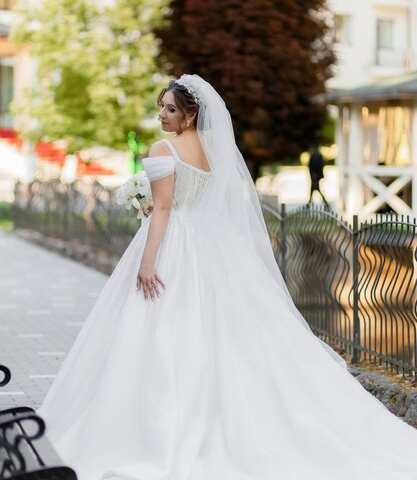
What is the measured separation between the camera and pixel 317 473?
5648 millimetres

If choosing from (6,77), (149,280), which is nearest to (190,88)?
(149,280)

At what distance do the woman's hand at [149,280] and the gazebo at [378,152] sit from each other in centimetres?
1706

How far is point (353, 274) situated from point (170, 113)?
10.4 ft

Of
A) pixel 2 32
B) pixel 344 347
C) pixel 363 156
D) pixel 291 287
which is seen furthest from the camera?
pixel 2 32

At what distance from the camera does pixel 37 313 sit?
12.7 meters

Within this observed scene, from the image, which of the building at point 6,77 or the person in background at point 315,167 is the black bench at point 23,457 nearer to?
the person in background at point 315,167

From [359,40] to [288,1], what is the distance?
25.5 meters

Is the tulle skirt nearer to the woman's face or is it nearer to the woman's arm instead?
the woman's arm

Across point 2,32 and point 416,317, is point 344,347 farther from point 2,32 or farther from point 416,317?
point 2,32

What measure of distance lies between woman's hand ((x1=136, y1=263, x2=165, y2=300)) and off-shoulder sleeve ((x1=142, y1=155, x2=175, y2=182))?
49 centimetres

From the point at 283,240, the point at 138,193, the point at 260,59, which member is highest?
the point at 260,59

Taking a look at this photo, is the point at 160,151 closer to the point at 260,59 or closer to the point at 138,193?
the point at 138,193

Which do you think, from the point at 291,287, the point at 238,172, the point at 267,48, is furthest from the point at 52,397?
the point at 267,48

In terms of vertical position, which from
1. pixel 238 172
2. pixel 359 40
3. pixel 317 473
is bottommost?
pixel 317 473
